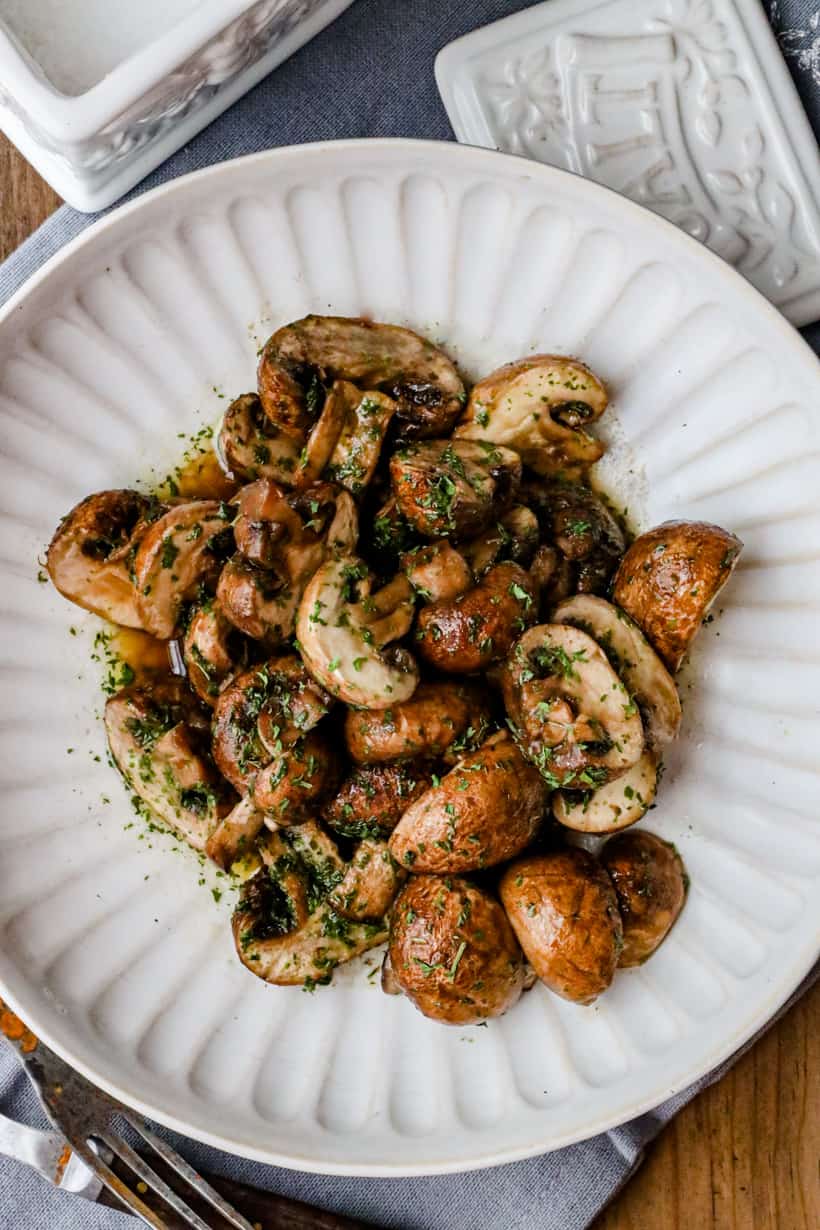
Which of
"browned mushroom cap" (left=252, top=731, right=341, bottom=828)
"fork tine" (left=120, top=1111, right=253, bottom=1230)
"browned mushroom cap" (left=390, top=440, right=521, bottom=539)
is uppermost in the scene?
"browned mushroom cap" (left=390, top=440, right=521, bottom=539)

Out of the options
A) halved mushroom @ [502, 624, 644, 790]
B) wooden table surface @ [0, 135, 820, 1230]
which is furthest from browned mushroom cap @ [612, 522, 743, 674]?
wooden table surface @ [0, 135, 820, 1230]

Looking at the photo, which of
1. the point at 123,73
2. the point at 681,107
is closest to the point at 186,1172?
the point at 123,73

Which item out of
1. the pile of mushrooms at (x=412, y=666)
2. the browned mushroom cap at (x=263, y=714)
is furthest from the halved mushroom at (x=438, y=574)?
the browned mushroom cap at (x=263, y=714)

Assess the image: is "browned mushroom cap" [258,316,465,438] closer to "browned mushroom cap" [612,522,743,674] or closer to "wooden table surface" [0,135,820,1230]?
"browned mushroom cap" [612,522,743,674]

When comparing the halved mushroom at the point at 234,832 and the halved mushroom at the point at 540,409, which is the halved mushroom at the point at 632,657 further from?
the halved mushroom at the point at 234,832

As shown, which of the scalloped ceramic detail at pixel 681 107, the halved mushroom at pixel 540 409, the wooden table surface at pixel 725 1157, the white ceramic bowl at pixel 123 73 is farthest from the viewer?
the wooden table surface at pixel 725 1157

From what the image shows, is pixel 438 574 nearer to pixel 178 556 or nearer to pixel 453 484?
pixel 453 484

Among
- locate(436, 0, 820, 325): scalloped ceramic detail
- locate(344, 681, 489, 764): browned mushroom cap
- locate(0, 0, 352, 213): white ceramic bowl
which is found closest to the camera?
locate(0, 0, 352, 213): white ceramic bowl

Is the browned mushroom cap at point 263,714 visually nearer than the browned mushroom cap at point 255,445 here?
Yes
